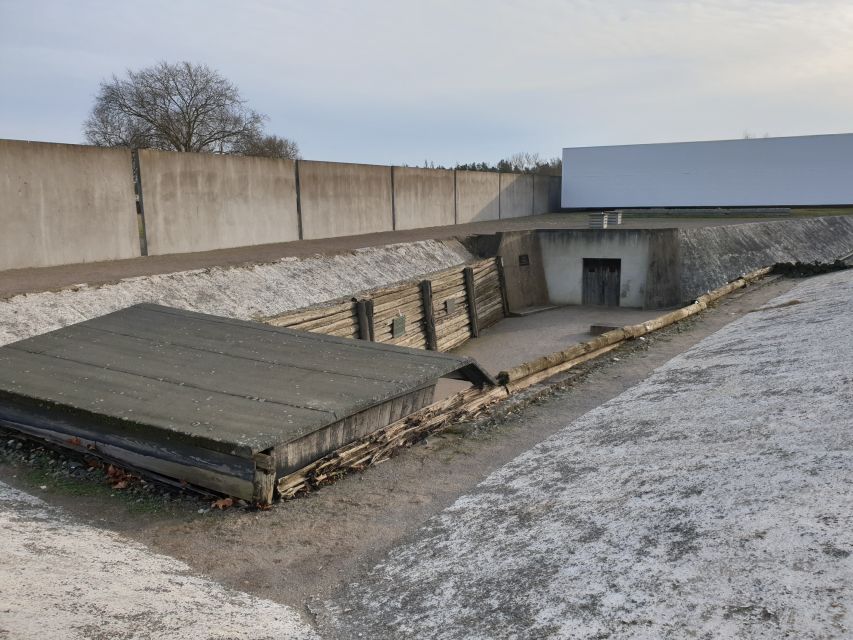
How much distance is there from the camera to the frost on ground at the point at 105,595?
3.30 metres

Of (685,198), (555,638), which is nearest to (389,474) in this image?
(555,638)

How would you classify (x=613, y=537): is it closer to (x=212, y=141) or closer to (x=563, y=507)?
(x=563, y=507)

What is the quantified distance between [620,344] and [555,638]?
28.8 feet

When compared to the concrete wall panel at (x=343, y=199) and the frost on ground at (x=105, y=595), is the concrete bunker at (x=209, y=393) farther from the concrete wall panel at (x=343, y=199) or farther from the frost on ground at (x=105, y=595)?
the concrete wall panel at (x=343, y=199)

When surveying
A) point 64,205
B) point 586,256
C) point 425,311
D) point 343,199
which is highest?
point 343,199

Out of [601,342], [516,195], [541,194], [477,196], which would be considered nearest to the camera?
[601,342]

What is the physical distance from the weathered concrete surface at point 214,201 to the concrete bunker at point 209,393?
7.49 meters

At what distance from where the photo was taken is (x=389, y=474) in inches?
249

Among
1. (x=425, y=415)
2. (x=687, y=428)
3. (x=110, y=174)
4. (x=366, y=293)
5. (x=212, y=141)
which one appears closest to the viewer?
(x=687, y=428)

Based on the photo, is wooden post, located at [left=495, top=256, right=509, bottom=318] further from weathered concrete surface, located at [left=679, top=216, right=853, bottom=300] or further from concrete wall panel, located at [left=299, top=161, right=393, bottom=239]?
weathered concrete surface, located at [left=679, top=216, right=853, bottom=300]

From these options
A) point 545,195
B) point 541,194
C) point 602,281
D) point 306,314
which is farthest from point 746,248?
point 306,314

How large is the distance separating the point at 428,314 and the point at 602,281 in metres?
9.20

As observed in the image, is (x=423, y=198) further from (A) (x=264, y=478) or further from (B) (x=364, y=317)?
(A) (x=264, y=478)

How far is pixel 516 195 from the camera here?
33.8m
